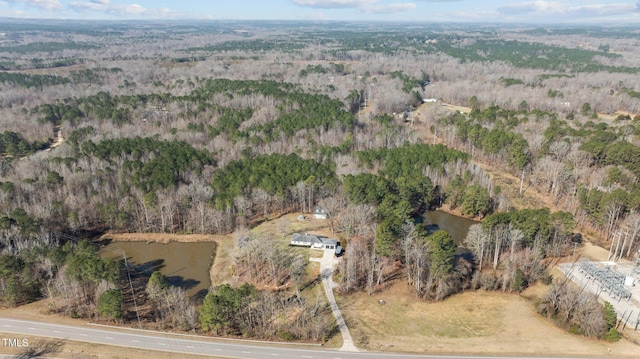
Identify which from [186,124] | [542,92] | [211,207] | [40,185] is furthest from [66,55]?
[542,92]

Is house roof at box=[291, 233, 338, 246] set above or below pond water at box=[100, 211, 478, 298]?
above

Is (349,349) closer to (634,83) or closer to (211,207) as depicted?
(211,207)

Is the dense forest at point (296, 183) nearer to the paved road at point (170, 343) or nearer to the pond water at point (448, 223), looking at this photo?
the pond water at point (448, 223)

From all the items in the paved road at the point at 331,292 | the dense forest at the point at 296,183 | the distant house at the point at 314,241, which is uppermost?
→ the dense forest at the point at 296,183

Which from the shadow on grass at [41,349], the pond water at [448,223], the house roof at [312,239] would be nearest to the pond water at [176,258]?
the pond water at [448,223]

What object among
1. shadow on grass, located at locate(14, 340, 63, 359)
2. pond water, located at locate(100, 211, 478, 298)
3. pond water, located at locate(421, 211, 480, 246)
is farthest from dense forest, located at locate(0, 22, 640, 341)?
shadow on grass, located at locate(14, 340, 63, 359)

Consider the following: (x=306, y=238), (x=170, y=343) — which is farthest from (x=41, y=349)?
(x=306, y=238)

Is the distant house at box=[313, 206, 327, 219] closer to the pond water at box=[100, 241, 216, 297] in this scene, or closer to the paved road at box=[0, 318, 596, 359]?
the pond water at box=[100, 241, 216, 297]
